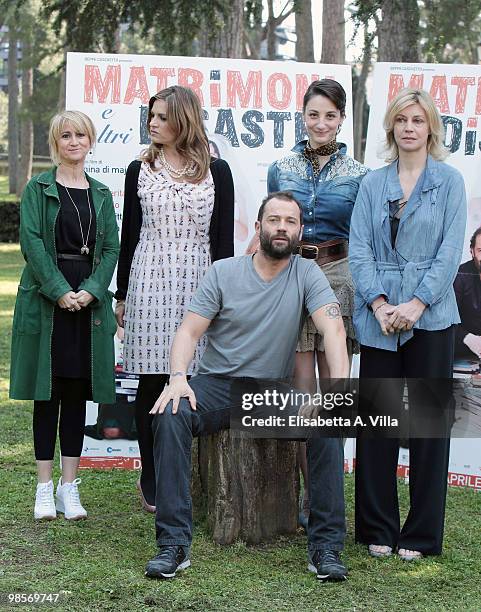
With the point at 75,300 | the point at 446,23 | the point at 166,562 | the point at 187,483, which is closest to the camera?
the point at 166,562

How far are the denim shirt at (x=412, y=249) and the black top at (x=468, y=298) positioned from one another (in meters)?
1.27

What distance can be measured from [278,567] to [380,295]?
3.83ft

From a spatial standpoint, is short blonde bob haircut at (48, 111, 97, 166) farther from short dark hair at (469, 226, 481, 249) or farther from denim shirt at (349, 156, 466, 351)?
short dark hair at (469, 226, 481, 249)

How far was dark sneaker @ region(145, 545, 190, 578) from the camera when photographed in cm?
364

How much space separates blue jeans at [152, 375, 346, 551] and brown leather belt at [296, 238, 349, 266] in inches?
33.6

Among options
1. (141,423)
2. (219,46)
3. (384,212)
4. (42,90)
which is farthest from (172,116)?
(42,90)

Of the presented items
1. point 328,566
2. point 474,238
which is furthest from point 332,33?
point 328,566

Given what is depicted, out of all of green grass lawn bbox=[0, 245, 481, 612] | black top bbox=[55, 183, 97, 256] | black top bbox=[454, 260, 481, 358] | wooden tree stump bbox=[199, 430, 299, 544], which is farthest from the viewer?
black top bbox=[454, 260, 481, 358]

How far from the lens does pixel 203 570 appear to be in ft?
12.5

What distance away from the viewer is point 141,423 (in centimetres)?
455

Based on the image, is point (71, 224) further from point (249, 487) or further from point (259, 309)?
point (249, 487)

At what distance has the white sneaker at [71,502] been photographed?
450 centimetres

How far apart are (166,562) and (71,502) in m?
1.00

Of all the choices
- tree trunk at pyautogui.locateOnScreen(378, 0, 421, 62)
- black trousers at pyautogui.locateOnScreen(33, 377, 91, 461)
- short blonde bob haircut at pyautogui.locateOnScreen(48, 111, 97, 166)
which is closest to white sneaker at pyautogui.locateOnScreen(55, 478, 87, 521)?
black trousers at pyautogui.locateOnScreen(33, 377, 91, 461)
